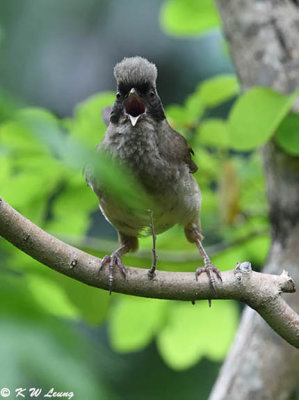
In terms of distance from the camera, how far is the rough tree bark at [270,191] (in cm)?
222

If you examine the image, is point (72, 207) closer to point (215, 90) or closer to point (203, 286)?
point (215, 90)

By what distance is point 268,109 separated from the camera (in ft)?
6.59

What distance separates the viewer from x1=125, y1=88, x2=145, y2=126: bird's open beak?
1816 mm

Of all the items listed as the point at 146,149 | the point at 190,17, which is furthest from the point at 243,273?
the point at 190,17

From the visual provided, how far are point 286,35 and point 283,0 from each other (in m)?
0.16

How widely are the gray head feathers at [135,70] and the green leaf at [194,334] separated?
1184 millimetres

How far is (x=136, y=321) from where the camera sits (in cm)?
261

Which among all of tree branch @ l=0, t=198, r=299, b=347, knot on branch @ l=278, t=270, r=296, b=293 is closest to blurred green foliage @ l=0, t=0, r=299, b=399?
tree branch @ l=0, t=198, r=299, b=347

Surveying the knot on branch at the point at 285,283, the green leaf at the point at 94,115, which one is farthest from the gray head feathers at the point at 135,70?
the knot on branch at the point at 285,283

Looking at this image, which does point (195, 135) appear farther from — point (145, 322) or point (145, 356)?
point (145, 356)

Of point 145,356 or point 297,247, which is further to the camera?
point 145,356

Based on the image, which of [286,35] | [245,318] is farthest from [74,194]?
[286,35]

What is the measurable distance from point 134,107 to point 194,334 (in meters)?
1.15

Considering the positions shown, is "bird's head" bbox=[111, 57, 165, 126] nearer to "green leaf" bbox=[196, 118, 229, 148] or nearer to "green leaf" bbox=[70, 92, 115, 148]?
"green leaf" bbox=[70, 92, 115, 148]
